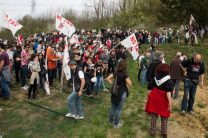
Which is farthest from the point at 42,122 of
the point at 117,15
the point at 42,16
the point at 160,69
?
the point at 42,16

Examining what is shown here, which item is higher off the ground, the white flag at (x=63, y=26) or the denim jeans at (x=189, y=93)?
the white flag at (x=63, y=26)

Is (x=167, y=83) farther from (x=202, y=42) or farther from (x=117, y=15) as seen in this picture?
(x=117, y=15)

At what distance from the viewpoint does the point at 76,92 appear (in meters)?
10.3

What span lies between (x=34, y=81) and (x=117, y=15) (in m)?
42.0

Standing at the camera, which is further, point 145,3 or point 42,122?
point 145,3

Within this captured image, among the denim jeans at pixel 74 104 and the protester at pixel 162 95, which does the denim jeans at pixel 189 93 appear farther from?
the denim jeans at pixel 74 104

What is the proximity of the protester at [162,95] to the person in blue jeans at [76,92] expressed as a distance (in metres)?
2.11

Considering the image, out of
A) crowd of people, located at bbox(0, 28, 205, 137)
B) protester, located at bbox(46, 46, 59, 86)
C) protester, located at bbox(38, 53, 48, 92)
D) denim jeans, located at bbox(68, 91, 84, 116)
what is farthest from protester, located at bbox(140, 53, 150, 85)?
denim jeans, located at bbox(68, 91, 84, 116)

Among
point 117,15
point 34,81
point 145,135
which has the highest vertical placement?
point 117,15

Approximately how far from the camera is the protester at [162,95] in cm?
952

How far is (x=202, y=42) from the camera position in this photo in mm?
33562

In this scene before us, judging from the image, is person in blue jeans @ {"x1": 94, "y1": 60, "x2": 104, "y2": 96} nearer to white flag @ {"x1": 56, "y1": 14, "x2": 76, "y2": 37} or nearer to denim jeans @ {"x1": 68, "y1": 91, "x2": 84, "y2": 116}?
white flag @ {"x1": 56, "y1": 14, "x2": 76, "y2": 37}

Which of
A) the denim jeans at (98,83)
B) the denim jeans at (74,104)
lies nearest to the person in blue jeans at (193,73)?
the denim jeans at (98,83)

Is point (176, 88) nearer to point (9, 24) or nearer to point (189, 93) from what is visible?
point (189, 93)
